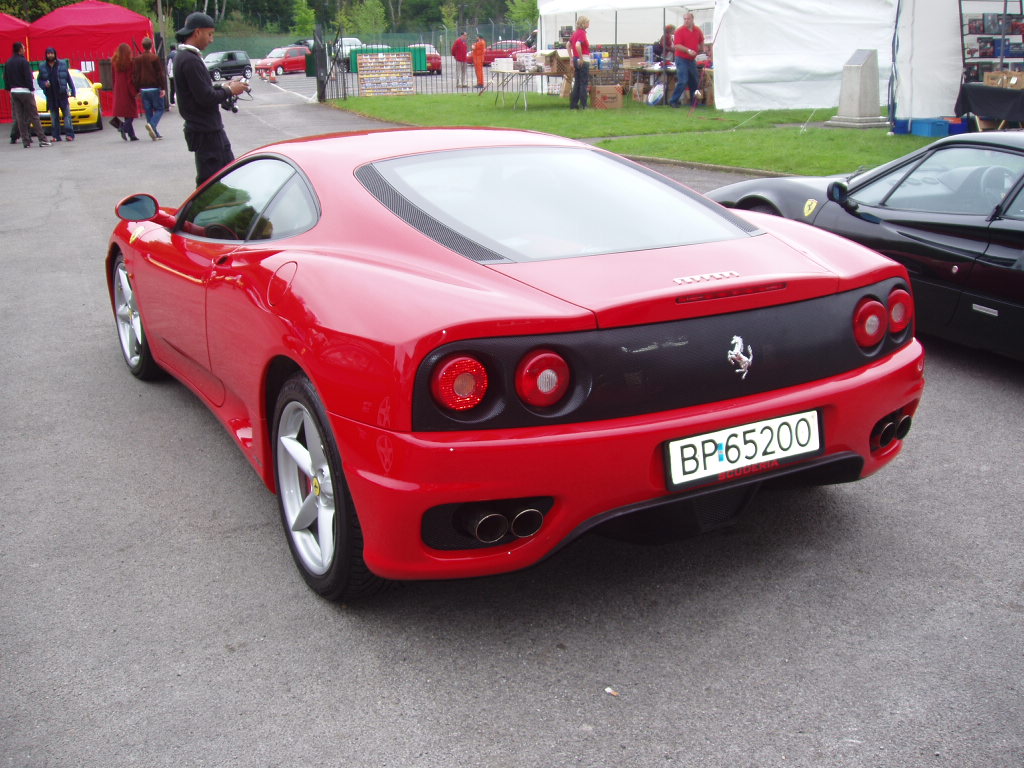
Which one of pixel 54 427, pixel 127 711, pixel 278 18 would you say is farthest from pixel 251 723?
pixel 278 18

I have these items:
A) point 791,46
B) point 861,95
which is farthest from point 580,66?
point 861,95

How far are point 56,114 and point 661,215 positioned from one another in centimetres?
2085

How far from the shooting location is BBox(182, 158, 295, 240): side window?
371cm

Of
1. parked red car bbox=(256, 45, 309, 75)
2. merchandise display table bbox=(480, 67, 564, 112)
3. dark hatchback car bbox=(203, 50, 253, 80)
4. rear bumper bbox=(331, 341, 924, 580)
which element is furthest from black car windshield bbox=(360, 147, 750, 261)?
parked red car bbox=(256, 45, 309, 75)

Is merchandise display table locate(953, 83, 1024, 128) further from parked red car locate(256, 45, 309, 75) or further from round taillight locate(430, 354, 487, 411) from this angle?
parked red car locate(256, 45, 309, 75)

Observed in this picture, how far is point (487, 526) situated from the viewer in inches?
99.7

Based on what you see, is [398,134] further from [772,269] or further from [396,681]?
[396,681]

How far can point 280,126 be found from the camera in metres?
21.6

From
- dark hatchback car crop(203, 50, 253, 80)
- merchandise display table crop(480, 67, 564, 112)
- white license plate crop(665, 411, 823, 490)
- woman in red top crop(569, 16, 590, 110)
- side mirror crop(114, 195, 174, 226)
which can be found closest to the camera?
white license plate crop(665, 411, 823, 490)

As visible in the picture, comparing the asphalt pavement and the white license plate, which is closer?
the asphalt pavement

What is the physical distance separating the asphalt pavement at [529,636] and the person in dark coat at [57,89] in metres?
18.2

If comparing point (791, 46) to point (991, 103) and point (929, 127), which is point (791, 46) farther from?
point (991, 103)

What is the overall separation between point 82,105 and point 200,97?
55.4 feet

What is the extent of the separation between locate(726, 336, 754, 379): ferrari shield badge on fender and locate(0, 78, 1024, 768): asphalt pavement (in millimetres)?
712
